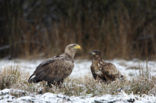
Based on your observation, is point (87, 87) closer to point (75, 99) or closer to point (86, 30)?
point (75, 99)

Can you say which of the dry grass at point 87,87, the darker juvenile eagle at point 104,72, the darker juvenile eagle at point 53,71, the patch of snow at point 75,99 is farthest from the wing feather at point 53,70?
the darker juvenile eagle at point 104,72

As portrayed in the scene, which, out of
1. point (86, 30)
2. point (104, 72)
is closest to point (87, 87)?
point (104, 72)

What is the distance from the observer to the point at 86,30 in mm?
10945

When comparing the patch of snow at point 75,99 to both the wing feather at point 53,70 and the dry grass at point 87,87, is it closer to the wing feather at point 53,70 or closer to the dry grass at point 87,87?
the dry grass at point 87,87

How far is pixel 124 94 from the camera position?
4.89 metres

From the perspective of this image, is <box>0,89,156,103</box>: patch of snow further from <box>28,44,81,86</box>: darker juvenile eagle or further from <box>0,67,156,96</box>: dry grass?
<box>28,44,81,86</box>: darker juvenile eagle

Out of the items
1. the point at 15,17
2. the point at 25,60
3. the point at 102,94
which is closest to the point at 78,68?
the point at 25,60

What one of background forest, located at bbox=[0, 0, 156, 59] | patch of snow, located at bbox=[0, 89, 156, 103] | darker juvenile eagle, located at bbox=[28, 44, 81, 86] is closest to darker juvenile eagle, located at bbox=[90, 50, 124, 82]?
darker juvenile eagle, located at bbox=[28, 44, 81, 86]

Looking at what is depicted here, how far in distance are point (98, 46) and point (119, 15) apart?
48.7 inches

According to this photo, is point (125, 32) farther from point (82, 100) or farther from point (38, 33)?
point (82, 100)

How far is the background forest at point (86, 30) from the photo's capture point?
10.7m

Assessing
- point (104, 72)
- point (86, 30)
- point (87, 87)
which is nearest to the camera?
point (87, 87)

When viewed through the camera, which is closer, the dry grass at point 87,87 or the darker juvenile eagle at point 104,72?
the dry grass at point 87,87

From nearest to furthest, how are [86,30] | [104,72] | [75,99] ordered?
[75,99]
[104,72]
[86,30]
